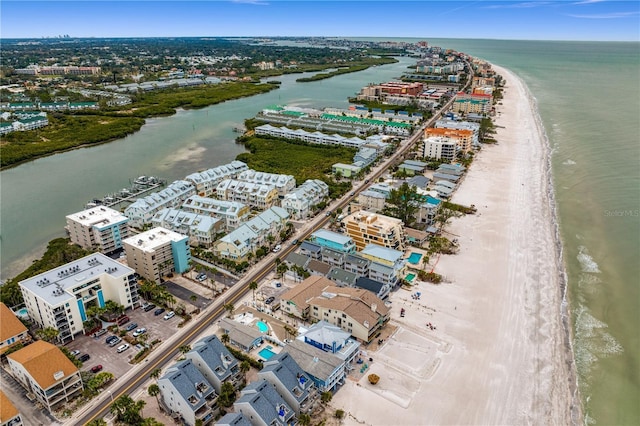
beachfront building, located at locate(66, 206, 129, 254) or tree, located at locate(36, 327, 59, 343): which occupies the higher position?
beachfront building, located at locate(66, 206, 129, 254)

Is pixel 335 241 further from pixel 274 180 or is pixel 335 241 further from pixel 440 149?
pixel 440 149

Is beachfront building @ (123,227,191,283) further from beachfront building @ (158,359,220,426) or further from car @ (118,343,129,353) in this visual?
beachfront building @ (158,359,220,426)

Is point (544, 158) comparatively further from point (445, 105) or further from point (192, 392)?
point (192, 392)

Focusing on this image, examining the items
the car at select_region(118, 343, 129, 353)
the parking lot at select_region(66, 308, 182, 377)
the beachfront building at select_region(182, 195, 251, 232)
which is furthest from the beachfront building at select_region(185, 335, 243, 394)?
the beachfront building at select_region(182, 195, 251, 232)

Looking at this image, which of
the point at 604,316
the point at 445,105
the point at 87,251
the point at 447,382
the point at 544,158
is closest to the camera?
the point at 447,382

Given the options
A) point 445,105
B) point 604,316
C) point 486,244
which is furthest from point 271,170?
point 445,105

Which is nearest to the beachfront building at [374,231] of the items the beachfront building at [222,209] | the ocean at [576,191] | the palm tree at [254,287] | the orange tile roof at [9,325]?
the beachfront building at [222,209]

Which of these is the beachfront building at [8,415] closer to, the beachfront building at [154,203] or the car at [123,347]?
the car at [123,347]
